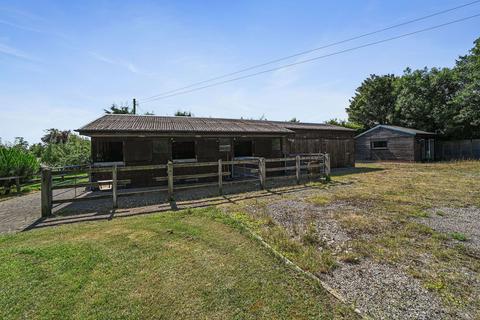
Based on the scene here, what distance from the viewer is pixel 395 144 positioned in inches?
913

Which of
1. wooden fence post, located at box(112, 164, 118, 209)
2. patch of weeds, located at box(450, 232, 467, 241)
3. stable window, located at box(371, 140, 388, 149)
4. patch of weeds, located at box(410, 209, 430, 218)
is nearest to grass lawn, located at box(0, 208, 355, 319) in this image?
wooden fence post, located at box(112, 164, 118, 209)

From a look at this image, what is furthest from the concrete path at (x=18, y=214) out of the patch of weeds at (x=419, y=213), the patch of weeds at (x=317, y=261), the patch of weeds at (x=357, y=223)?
the patch of weeds at (x=419, y=213)

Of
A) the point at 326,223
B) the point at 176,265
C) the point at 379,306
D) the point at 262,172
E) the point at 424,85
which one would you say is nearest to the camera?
the point at 379,306

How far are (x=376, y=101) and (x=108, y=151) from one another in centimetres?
3512

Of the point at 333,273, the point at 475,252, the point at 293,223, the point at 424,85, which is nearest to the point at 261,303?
the point at 333,273

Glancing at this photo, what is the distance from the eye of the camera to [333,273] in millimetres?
3408

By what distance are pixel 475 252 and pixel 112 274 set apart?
5.69 metres

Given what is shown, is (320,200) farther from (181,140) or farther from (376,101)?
(376,101)

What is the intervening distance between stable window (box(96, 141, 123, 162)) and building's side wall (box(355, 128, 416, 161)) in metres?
23.5

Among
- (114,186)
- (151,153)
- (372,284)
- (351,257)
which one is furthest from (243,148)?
(372,284)

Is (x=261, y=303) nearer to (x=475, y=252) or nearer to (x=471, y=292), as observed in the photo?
(x=471, y=292)

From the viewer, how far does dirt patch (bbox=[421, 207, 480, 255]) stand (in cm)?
448

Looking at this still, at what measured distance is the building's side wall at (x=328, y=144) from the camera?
17.1 metres

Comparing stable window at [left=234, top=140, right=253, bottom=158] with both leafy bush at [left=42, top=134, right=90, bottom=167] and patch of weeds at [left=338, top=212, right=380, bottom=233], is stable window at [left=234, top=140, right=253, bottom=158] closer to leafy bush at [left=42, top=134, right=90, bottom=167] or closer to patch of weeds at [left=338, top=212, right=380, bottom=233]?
patch of weeds at [left=338, top=212, right=380, bottom=233]
